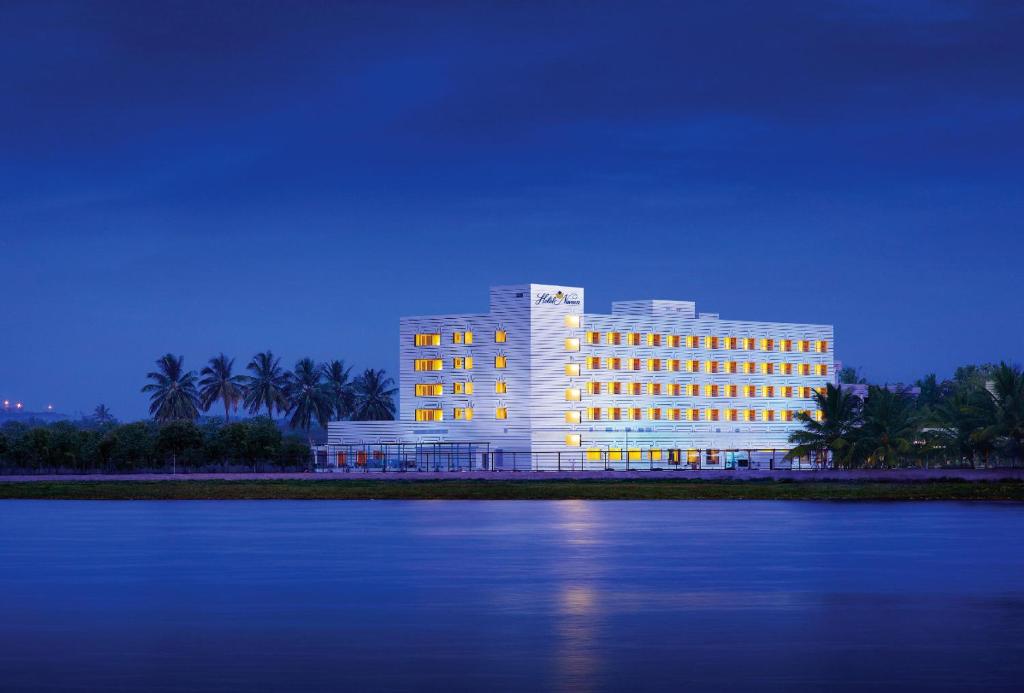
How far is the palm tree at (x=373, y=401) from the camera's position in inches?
6688

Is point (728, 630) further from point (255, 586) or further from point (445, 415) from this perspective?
point (445, 415)

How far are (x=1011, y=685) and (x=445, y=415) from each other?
403 ft

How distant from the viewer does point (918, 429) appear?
9088cm

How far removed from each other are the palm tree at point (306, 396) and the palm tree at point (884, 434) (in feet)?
285

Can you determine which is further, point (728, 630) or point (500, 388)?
point (500, 388)

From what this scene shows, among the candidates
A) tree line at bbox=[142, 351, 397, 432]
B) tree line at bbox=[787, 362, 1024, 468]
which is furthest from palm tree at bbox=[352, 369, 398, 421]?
tree line at bbox=[787, 362, 1024, 468]

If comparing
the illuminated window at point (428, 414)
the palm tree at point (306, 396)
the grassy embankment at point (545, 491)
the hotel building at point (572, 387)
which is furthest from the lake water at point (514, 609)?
the palm tree at point (306, 396)

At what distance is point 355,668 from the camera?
1522 cm

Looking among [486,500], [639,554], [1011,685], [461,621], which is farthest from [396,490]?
[1011,685]

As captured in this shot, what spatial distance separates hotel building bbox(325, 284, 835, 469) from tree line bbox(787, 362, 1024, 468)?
32.0 m

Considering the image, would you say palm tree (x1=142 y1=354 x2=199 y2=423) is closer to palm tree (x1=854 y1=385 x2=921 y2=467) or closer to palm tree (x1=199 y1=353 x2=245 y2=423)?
palm tree (x1=199 y1=353 x2=245 y2=423)

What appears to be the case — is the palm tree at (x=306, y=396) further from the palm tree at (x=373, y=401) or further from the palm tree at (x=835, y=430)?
the palm tree at (x=835, y=430)

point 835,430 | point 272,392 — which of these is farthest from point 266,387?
point 835,430

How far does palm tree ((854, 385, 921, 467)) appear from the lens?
89.6 m
